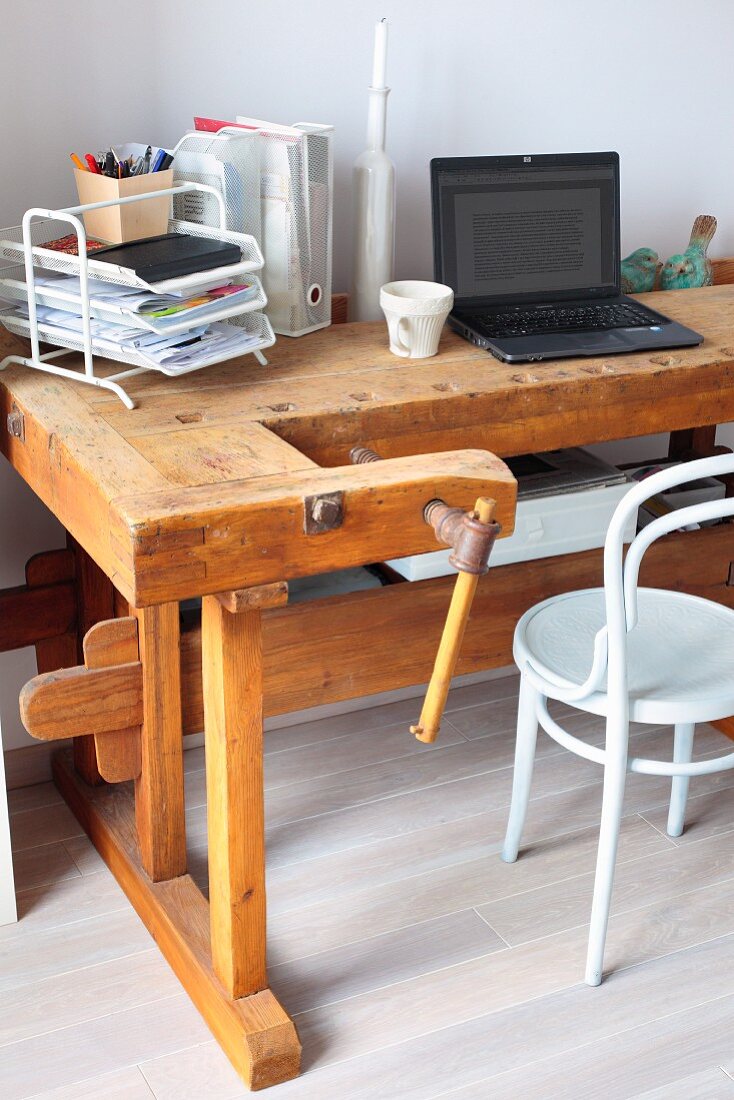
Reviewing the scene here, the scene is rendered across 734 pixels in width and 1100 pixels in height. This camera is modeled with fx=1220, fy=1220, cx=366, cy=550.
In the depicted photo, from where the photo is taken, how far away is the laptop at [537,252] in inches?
73.6

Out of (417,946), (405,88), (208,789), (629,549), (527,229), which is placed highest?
(405,88)

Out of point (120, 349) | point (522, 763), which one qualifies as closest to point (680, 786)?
point (522, 763)

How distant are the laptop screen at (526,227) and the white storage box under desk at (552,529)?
0.35 meters

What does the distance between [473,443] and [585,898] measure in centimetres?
73

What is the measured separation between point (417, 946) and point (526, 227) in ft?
3.71

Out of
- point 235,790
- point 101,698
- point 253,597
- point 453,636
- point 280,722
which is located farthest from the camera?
point 280,722

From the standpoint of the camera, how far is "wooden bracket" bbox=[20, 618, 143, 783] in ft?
5.18

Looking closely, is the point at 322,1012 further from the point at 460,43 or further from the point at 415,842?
the point at 460,43

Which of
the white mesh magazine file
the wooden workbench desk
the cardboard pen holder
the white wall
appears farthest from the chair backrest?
the white wall

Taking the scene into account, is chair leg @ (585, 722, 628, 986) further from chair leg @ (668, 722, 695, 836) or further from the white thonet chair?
chair leg @ (668, 722, 695, 836)

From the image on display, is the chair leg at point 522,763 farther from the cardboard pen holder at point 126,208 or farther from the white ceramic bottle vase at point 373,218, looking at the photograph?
the cardboard pen holder at point 126,208

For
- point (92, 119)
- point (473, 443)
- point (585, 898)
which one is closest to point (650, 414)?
point (473, 443)

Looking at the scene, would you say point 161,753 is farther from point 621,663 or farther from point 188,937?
point 621,663

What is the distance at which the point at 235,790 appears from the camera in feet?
4.72
